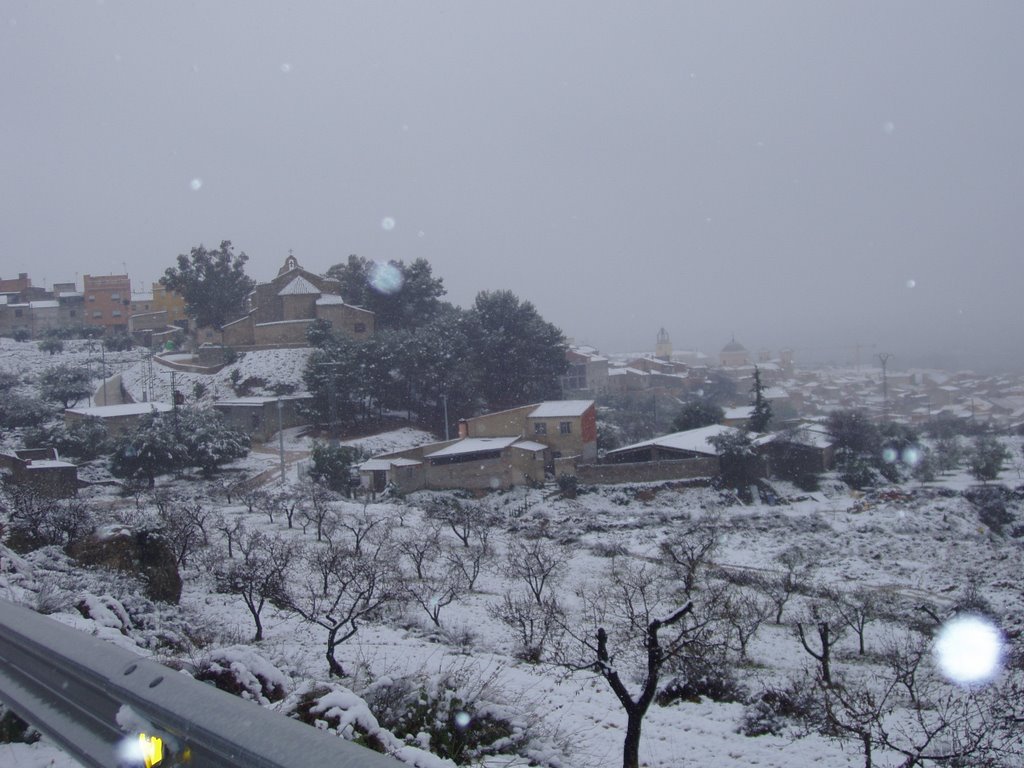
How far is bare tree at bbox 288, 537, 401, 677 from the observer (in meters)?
11.6

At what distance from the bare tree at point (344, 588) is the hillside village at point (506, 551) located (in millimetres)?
180

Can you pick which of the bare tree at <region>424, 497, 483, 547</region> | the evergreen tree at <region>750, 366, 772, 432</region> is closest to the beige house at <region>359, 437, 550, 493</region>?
the bare tree at <region>424, 497, 483, 547</region>

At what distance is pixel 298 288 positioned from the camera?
42.3m

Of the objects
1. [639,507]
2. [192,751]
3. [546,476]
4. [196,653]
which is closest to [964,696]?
[196,653]

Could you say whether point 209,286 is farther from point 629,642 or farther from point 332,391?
point 629,642

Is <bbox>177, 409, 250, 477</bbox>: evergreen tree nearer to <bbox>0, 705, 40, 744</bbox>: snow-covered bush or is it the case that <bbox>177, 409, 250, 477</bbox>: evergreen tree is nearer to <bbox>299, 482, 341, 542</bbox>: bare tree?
<bbox>299, 482, 341, 542</bbox>: bare tree

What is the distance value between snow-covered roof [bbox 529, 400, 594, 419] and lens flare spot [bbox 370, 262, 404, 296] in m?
15.5

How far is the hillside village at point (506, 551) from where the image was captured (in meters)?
8.09

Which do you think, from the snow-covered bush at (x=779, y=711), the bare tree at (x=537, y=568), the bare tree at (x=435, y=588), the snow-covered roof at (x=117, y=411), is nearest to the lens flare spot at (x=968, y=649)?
the snow-covered bush at (x=779, y=711)

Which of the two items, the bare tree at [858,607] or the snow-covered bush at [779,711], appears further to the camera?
the bare tree at [858,607]

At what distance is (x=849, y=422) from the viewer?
33.9 meters

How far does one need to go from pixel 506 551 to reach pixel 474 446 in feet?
33.5

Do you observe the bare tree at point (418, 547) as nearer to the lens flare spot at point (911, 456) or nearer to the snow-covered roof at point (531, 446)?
the snow-covered roof at point (531, 446)

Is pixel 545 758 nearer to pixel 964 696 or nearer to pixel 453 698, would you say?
pixel 453 698
